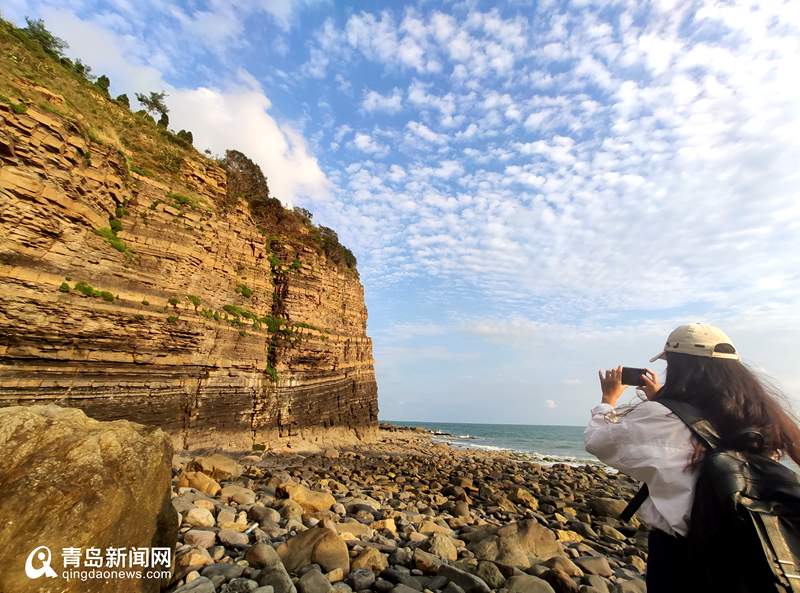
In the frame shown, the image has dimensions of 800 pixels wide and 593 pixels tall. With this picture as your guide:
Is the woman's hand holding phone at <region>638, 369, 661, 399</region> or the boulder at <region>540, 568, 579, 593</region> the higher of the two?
the woman's hand holding phone at <region>638, 369, 661, 399</region>

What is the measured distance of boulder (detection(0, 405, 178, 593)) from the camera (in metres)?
3.32

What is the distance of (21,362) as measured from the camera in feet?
34.4

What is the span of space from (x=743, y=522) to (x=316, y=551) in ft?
16.1

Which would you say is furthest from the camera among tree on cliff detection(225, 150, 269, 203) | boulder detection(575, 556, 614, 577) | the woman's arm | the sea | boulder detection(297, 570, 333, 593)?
the sea

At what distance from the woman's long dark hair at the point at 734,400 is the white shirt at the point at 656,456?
0.34 feet

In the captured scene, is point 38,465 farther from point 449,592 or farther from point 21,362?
point 21,362

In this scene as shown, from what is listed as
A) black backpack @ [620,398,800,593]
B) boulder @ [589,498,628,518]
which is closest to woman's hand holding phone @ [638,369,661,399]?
black backpack @ [620,398,800,593]

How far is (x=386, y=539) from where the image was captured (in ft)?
23.0

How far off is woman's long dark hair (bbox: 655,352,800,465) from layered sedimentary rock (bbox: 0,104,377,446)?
45.7 ft

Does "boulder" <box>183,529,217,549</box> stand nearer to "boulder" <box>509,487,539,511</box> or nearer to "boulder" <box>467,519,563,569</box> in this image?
"boulder" <box>467,519,563,569</box>

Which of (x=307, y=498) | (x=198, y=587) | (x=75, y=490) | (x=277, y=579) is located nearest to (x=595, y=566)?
(x=277, y=579)

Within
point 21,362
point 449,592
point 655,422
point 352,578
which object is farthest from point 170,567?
point 21,362

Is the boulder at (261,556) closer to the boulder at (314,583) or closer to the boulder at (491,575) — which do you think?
the boulder at (314,583)

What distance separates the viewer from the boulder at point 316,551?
5078mm
